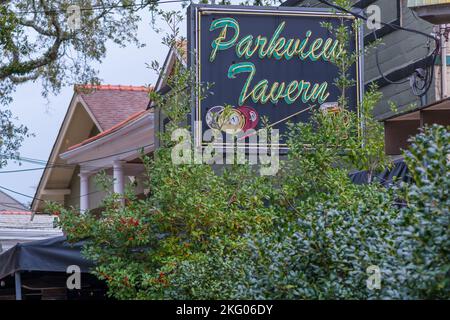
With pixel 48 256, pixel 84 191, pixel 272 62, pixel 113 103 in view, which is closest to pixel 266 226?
pixel 48 256

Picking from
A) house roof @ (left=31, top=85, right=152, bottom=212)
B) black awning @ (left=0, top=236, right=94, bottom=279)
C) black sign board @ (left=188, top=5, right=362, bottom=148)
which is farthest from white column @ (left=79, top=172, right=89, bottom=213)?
black awning @ (left=0, top=236, right=94, bottom=279)

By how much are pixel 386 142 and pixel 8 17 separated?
33.9ft

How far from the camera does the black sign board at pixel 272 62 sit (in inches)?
470

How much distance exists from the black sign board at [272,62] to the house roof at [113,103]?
11.3 m

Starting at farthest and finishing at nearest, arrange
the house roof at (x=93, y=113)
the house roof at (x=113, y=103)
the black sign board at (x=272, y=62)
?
the house roof at (x=93, y=113) < the house roof at (x=113, y=103) < the black sign board at (x=272, y=62)

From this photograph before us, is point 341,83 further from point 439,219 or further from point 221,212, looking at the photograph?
point 439,219

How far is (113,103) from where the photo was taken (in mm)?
24781

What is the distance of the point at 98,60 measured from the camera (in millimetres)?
20422

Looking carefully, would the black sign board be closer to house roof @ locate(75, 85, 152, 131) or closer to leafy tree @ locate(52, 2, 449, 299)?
leafy tree @ locate(52, 2, 449, 299)

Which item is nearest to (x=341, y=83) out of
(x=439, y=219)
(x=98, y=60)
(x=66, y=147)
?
(x=439, y=219)

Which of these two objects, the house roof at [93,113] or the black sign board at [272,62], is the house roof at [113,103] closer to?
the house roof at [93,113]

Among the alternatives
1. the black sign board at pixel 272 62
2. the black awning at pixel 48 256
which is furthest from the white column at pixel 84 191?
→ the black awning at pixel 48 256
